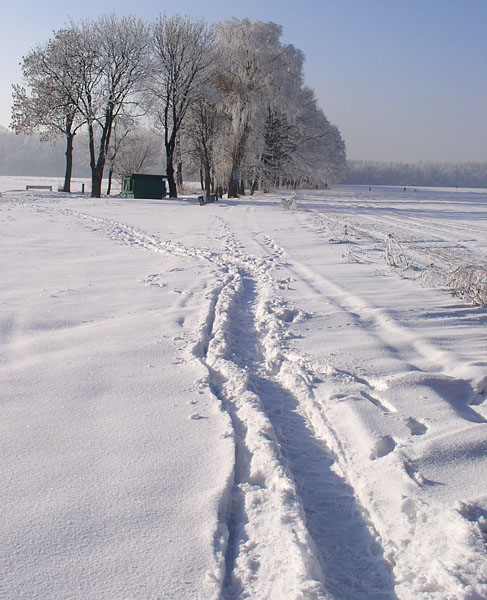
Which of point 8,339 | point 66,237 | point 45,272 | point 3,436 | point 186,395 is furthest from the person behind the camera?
point 66,237

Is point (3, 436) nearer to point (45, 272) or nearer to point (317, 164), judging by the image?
point (45, 272)

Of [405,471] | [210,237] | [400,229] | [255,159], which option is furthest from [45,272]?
[255,159]

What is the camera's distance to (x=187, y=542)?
77.4 inches

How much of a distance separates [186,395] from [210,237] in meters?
8.71

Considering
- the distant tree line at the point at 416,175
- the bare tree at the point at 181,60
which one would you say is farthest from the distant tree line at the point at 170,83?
the distant tree line at the point at 416,175

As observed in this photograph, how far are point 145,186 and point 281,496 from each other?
27.8m

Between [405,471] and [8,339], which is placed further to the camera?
[8,339]

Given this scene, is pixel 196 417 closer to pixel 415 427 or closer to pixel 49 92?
pixel 415 427

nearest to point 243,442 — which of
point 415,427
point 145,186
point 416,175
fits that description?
point 415,427

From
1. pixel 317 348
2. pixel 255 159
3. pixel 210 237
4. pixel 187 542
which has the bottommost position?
pixel 187 542

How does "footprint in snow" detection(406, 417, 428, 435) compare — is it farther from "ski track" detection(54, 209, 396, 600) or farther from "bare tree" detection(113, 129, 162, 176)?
"bare tree" detection(113, 129, 162, 176)

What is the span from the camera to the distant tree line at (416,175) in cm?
13275

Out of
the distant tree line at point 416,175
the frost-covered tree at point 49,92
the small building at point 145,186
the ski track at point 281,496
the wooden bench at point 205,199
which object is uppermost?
the distant tree line at point 416,175

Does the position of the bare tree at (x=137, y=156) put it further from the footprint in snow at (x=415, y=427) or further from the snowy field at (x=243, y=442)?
the footprint in snow at (x=415, y=427)
